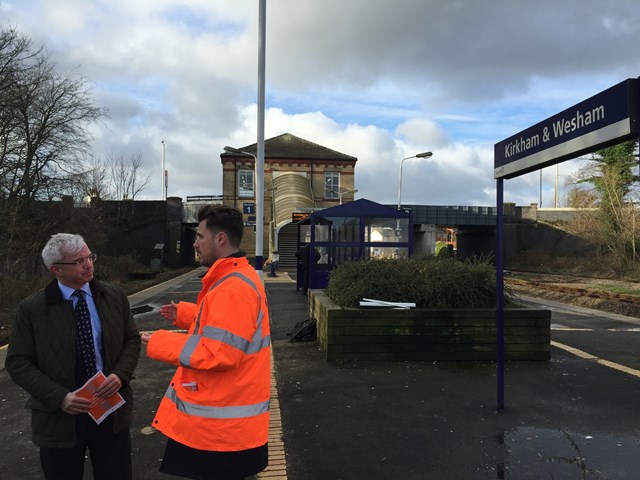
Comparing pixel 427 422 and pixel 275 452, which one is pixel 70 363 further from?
pixel 427 422

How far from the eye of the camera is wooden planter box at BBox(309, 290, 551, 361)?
6.20 metres

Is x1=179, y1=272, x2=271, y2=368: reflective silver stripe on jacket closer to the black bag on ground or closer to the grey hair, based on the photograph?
the grey hair

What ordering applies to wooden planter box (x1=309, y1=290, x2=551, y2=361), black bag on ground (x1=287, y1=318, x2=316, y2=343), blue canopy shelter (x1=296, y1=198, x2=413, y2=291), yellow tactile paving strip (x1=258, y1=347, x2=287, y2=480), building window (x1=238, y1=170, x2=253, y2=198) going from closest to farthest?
1. yellow tactile paving strip (x1=258, y1=347, x2=287, y2=480)
2. wooden planter box (x1=309, y1=290, x2=551, y2=361)
3. black bag on ground (x1=287, y1=318, x2=316, y2=343)
4. blue canopy shelter (x1=296, y1=198, x2=413, y2=291)
5. building window (x1=238, y1=170, x2=253, y2=198)

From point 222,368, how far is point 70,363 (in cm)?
94

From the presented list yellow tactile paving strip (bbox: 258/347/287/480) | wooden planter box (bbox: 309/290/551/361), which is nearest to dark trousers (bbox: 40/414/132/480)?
yellow tactile paving strip (bbox: 258/347/287/480)

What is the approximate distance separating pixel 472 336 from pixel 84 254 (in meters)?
5.00

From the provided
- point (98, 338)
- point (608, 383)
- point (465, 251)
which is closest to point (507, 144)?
point (608, 383)

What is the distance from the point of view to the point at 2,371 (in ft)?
20.2

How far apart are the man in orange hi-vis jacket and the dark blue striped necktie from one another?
1.73ft

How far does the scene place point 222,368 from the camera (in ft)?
6.79

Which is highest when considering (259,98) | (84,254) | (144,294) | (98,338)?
(259,98)

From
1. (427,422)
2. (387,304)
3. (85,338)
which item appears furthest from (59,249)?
(387,304)

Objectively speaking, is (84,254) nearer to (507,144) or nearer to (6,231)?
(507,144)

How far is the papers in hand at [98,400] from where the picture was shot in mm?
2369
